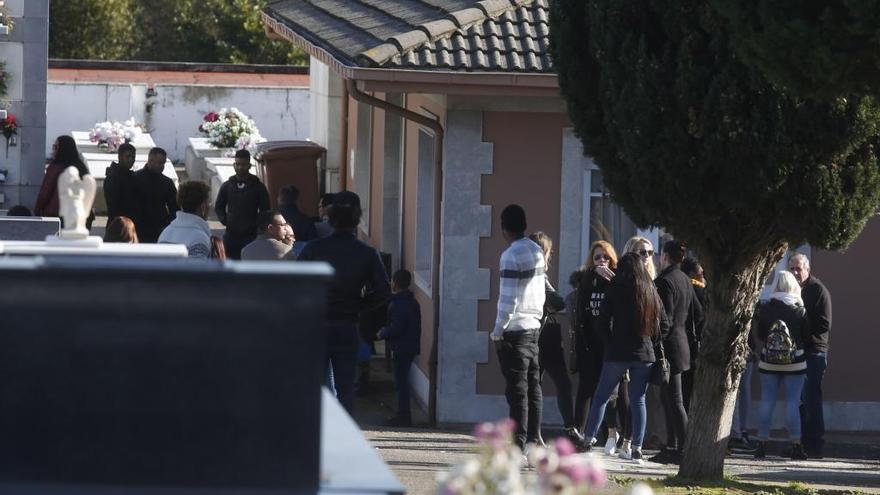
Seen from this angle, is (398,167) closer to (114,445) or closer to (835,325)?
(835,325)

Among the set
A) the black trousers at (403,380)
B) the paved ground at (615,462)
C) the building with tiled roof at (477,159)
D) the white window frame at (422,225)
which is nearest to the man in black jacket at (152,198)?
the building with tiled roof at (477,159)

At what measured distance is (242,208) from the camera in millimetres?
13352

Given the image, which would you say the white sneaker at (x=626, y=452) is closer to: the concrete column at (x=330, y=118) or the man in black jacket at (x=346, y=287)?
the man in black jacket at (x=346, y=287)

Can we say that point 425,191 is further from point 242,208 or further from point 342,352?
point 342,352

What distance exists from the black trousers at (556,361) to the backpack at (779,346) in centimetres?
159

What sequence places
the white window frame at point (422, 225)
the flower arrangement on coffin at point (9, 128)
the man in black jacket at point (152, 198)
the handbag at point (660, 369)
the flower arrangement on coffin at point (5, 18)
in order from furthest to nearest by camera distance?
the flower arrangement on coffin at point (9, 128)
the flower arrangement on coffin at point (5, 18)
the man in black jacket at point (152, 198)
the white window frame at point (422, 225)
the handbag at point (660, 369)

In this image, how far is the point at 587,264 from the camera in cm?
1018

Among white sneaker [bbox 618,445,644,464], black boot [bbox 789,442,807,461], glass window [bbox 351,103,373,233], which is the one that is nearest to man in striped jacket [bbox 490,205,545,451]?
white sneaker [bbox 618,445,644,464]

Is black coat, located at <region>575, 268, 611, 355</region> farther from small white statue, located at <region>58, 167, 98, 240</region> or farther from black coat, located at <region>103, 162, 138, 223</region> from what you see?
small white statue, located at <region>58, 167, 98, 240</region>

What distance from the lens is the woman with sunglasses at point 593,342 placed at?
32.9 feet

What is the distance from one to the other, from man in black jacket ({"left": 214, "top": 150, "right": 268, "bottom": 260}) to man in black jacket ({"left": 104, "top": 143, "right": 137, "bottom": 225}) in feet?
3.52

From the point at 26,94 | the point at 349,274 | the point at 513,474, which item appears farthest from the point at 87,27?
the point at 513,474

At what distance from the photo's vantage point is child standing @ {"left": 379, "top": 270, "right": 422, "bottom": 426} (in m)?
10.9

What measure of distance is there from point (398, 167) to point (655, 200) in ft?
21.1
